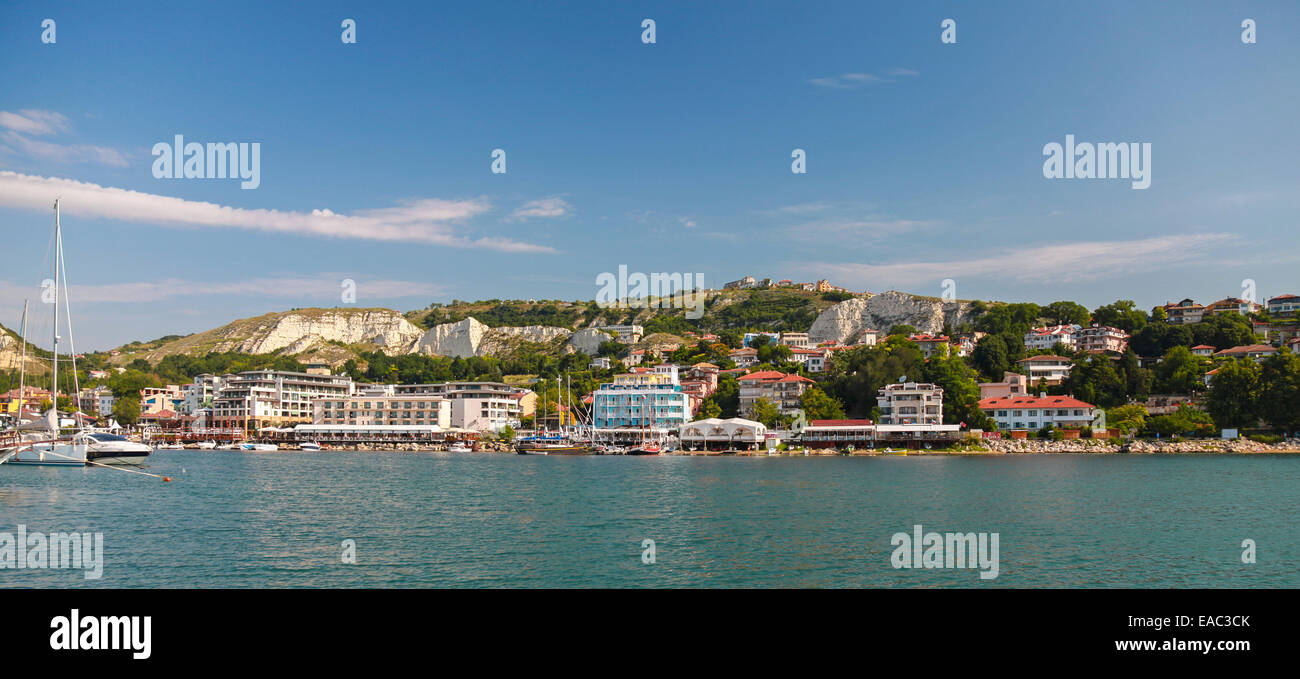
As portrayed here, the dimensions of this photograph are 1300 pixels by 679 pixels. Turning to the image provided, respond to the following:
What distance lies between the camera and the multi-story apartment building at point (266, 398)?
79.4m

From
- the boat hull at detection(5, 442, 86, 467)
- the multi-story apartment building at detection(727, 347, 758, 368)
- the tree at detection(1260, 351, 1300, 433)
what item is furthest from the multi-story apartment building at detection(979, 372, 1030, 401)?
the boat hull at detection(5, 442, 86, 467)

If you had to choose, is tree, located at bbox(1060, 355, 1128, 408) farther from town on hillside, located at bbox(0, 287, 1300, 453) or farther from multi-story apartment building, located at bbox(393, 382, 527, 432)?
multi-story apartment building, located at bbox(393, 382, 527, 432)

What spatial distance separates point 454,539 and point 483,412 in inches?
2461

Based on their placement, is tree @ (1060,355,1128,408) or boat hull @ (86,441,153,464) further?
tree @ (1060,355,1128,408)

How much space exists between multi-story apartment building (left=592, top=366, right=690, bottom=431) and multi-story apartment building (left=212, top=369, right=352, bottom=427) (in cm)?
3206

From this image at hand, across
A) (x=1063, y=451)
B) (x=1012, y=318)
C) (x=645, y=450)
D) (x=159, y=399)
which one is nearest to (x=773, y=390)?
(x=645, y=450)

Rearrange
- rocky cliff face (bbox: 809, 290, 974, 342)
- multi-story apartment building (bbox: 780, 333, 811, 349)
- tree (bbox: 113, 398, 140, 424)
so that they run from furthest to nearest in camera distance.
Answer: multi-story apartment building (bbox: 780, 333, 811, 349), rocky cliff face (bbox: 809, 290, 974, 342), tree (bbox: 113, 398, 140, 424)

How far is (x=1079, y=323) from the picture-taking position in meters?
89.1

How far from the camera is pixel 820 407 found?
61.8 m

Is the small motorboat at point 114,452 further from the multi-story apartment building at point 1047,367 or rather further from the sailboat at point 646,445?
the multi-story apartment building at point 1047,367

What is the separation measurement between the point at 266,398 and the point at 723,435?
4858cm

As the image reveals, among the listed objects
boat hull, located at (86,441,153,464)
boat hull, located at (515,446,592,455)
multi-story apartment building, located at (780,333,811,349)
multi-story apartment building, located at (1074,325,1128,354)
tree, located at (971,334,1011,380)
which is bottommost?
boat hull, located at (515,446,592,455)

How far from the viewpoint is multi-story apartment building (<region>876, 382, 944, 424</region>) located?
58281mm
